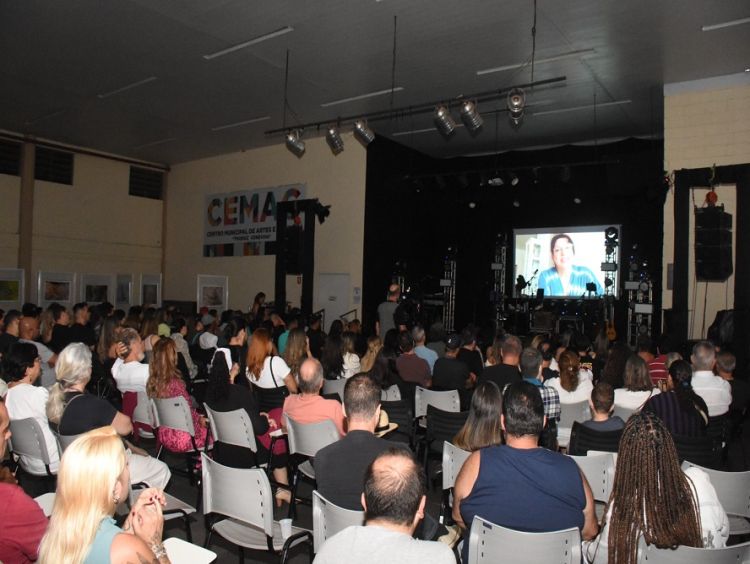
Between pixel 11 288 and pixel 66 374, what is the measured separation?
493 inches

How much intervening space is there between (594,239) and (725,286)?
4.79 meters

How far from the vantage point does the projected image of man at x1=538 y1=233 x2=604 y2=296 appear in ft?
46.5

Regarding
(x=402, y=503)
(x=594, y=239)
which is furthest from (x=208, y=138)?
(x=402, y=503)

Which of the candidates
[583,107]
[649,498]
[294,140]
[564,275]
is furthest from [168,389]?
[564,275]

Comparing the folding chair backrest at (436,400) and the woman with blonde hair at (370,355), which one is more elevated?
the woman with blonde hair at (370,355)

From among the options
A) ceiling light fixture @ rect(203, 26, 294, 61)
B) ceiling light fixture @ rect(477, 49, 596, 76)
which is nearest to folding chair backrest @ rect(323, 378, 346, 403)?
ceiling light fixture @ rect(203, 26, 294, 61)

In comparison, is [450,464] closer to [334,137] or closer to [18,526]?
[18,526]

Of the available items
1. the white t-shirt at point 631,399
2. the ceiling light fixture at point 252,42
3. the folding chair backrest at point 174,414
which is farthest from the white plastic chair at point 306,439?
the ceiling light fixture at point 252,42

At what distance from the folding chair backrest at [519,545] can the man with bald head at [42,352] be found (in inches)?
180

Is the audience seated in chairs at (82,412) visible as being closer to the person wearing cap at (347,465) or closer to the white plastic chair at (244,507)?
the white plastic chair at (244,507)

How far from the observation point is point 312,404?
3.80 meters

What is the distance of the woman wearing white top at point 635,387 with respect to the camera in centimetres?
457

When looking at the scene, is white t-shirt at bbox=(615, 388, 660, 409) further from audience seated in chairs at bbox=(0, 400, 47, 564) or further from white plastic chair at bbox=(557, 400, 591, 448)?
audience seated in chairs at bbox=(0, 400, 47, 564)

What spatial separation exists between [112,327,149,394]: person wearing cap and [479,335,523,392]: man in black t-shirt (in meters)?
A: 2.99
